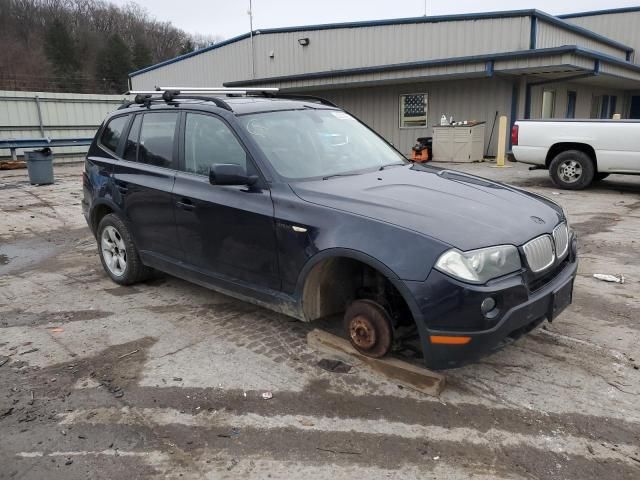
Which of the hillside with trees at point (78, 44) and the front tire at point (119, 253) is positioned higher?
the hillside with trees at point (78, 44)

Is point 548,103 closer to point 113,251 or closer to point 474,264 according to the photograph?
point 113,251

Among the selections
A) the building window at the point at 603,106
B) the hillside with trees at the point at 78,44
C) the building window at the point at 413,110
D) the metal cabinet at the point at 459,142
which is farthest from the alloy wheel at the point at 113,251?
the hillside with trees at the point at 78,44

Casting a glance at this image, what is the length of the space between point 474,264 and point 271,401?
1.49 metres

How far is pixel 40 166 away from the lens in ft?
42.8

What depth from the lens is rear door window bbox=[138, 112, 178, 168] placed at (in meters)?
4.57

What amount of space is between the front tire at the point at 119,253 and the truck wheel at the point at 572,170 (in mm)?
8880

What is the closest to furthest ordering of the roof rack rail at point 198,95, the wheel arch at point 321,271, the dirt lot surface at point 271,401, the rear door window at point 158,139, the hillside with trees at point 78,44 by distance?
the dirt lot surface at point 271,401 → the wheel arch at point 321,271 → the rear door window at point 158,139 → the roof rack rail at point 198,95 → the hillside with trees at point 78,44

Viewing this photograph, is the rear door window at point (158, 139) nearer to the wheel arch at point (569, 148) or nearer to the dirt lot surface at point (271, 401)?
the dirt lot surface at point (271, 401)

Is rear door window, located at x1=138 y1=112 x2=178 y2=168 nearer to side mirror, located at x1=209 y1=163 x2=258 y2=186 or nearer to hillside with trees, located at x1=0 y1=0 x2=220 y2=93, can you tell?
side mirror, located at x1=209 y1=163 x2=258 y2=186

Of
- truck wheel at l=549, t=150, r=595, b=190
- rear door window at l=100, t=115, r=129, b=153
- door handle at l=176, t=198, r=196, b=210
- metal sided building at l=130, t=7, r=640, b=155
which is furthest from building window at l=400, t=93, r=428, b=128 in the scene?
door handle at l=176, t=198, r=196, b=210

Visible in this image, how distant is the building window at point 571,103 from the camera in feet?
68.0

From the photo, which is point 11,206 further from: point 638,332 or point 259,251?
point 638,332

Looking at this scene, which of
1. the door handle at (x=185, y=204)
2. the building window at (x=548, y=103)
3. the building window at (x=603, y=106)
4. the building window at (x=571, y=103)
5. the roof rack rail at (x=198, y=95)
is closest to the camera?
the door handle at (x=185, y=204)

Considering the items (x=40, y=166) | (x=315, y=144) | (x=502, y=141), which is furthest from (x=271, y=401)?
(x=502, y=141)
